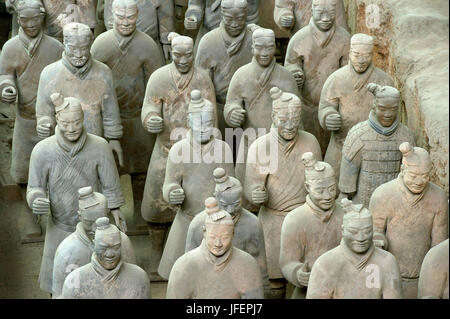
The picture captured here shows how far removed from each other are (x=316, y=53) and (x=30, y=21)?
2.19 meters

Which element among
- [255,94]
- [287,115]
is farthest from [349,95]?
[287,115]

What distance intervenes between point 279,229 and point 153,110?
1426 millimetres

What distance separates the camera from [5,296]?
11000mm

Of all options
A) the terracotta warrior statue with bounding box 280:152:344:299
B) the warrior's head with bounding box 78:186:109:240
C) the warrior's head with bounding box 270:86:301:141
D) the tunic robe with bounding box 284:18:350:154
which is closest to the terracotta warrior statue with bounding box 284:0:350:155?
the tunic robe with bounding box 284:18:350:154

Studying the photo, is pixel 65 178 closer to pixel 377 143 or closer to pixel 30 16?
pixel 30 16

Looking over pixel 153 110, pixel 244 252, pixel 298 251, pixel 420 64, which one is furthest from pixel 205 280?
pixel 420 64

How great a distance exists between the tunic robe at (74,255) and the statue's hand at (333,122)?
87.1 inches

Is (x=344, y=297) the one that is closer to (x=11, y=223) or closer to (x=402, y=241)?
(x=402, y=241)

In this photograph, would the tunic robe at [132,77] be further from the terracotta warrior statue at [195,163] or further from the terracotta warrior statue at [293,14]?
the terracotta warrior statue at [195,163]

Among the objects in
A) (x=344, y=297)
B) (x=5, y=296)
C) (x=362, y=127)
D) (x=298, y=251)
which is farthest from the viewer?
(x=5, y=296)

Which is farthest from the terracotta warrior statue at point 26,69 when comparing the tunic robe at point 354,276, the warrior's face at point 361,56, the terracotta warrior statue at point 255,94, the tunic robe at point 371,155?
the tunic robe at point 354,276

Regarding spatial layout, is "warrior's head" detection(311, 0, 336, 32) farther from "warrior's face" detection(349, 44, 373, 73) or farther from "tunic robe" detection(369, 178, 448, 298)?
"tunic robe" detection(369, 178, 448, 298)

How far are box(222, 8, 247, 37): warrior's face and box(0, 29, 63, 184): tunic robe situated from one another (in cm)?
129

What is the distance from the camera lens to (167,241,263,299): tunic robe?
8883 millimetres
